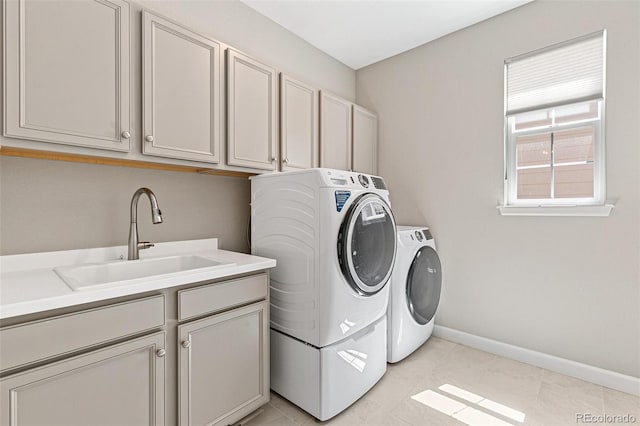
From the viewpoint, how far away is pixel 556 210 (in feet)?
6.99

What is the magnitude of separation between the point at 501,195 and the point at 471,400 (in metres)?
1.49

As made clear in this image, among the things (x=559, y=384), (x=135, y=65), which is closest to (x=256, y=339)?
(x=135, y=65)

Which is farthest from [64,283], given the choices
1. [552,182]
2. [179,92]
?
[552,182]

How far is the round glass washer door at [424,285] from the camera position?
2.37 metres

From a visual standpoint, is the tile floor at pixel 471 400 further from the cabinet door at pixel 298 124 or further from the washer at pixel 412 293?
the cabinet door at pixel 298 124

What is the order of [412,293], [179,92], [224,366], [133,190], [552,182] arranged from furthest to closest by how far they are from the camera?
[412,293]
[552,182]
[133,190]
[179,92]
[224,366]

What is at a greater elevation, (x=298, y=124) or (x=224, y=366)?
(x=298, y=124)

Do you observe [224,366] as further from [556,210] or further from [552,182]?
[552,182]

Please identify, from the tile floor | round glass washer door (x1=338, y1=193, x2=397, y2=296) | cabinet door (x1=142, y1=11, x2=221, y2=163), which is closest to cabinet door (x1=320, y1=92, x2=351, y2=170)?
round glass washer door (x1=338, y1=193, x2=397, y2=296)

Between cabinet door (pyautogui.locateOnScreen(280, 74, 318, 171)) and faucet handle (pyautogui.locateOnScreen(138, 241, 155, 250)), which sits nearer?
faucet handle (pyautogui.locateOnScreen(138, 241, 155, 250))

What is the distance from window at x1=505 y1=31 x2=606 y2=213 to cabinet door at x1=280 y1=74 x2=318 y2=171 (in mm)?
1542

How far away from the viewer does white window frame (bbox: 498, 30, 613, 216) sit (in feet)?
6.59

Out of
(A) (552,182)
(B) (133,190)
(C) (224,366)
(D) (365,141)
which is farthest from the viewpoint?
(D) (365,141)

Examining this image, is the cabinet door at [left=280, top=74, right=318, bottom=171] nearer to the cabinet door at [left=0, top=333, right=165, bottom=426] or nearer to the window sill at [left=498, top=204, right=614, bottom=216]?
the cabinet door at [left=0, top=333, right=165, bottom=426]
